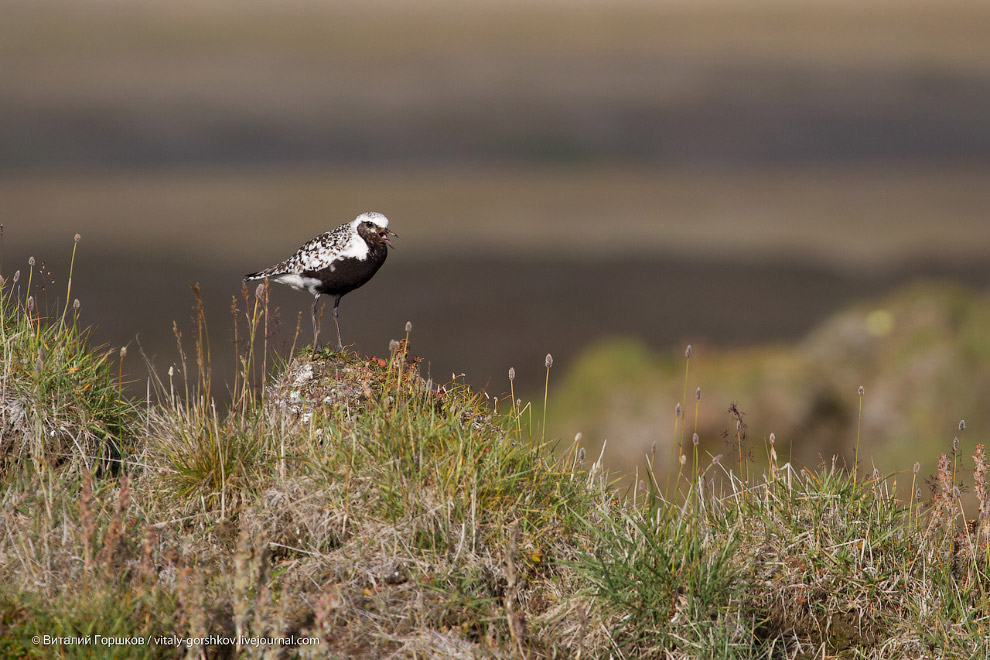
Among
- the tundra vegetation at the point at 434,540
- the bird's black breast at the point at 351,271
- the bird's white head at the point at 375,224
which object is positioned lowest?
the tundra vegetation at the point at 434,540

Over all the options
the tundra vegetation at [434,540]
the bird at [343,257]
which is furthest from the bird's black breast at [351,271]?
the tundra vegetation at [434,540]

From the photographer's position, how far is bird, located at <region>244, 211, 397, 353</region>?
7.20m

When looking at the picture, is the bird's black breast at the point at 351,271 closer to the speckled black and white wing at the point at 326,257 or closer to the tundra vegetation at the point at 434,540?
the speckled black and white wing at the point at 326,257

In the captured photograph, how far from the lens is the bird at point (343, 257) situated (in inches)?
283

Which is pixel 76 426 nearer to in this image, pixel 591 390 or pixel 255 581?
pixel 255 581

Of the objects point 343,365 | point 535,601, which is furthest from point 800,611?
point 343,365

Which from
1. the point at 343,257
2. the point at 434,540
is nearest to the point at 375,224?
the point at 343,257

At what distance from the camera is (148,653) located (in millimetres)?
4316

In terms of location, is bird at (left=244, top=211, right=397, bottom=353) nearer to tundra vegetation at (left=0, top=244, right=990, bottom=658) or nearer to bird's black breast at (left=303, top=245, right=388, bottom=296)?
bird's black breast at (left=303, top=245, right=388, bottom=296)

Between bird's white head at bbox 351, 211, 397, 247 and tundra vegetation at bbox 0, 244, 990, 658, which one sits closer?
tundra vegetation at bbox 0, 244, 990, 658

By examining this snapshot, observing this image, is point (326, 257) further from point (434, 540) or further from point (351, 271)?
point (434, 540)

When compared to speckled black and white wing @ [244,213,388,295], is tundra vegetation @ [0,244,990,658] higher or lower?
lower

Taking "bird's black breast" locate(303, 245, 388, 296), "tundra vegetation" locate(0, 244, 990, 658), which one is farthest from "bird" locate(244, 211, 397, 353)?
"tundra vegetation" locate(0, 244, 990, 658)

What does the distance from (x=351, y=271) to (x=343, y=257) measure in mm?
135
